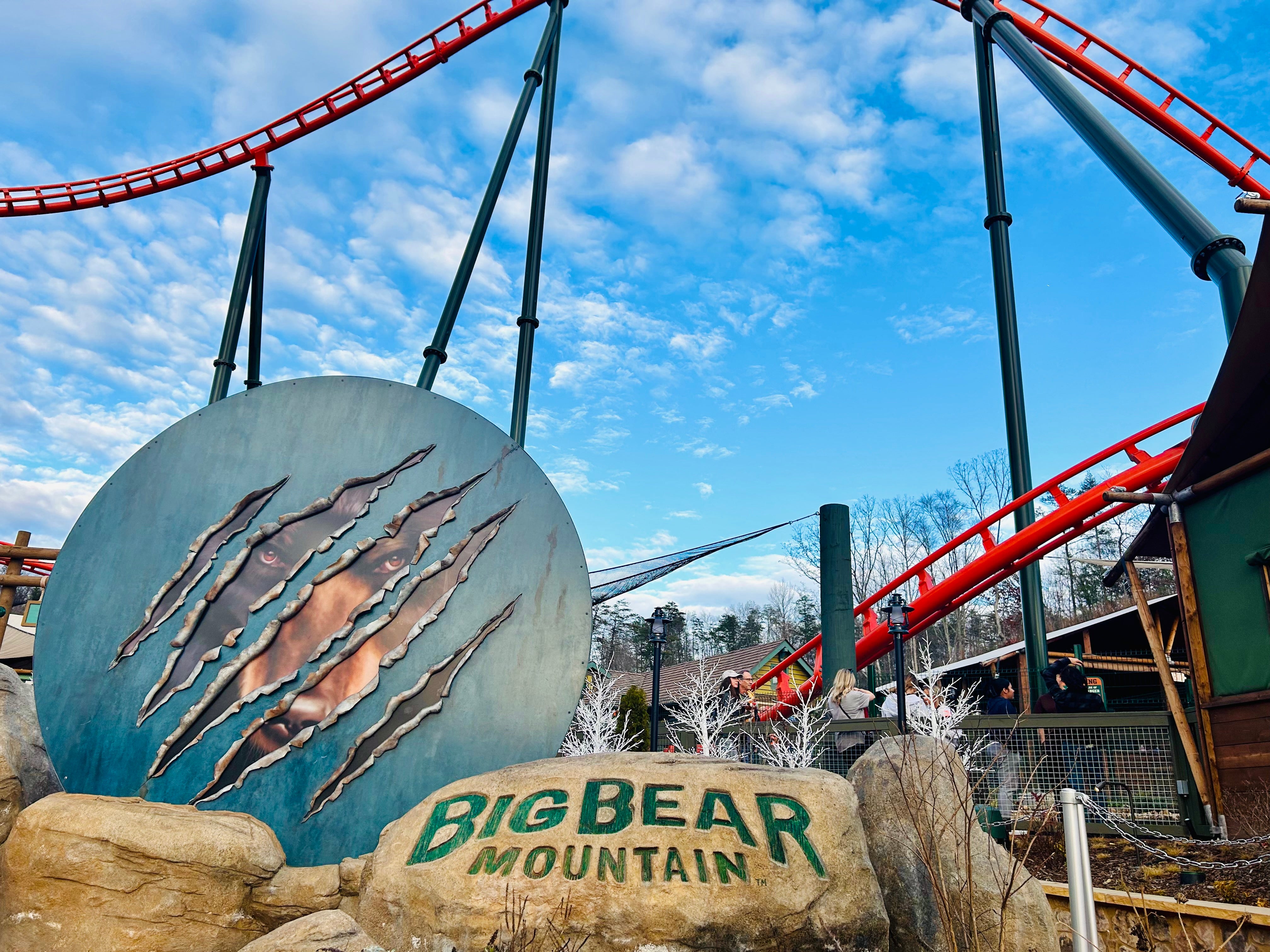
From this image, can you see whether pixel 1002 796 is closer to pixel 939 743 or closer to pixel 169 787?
pixel 939 743

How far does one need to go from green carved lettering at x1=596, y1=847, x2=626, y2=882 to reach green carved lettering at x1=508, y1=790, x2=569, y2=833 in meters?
0.29

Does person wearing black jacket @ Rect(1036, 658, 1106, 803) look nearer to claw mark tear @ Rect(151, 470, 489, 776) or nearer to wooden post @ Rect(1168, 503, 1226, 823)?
wooden post @ Rect(1168, 503, 1226, 823)

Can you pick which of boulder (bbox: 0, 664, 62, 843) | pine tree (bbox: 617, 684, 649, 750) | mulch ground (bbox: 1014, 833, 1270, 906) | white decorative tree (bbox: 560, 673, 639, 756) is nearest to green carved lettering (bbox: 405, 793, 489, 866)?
boulder (bbox: 0, 664, 62, 843)

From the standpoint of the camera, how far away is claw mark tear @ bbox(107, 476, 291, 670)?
4.61 meters

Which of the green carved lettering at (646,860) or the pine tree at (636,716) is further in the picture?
the pine tree at (636,716)

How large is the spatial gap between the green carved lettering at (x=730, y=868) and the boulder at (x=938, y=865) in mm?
738

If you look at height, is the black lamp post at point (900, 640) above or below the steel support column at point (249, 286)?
below

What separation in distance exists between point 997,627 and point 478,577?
41.9 metres

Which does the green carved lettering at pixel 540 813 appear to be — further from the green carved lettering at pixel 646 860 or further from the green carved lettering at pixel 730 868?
the green carved lettering at pixel 730 868

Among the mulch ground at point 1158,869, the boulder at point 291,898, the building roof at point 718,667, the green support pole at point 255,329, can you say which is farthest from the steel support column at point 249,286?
the building roof at point 718,667

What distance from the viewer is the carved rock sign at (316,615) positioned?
4.48 meters

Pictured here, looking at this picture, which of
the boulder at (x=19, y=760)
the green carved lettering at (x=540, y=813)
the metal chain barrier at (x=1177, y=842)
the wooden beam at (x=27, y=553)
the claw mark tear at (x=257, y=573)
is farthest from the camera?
the wooden beam at (x=27, y=553)

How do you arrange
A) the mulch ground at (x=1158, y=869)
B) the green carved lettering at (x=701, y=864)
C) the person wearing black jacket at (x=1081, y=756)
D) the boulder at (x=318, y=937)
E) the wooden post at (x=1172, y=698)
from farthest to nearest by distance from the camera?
the person wearing black jacket at (x=1081, y=756)
the wooden post at (x=1172, y=698)
the mulch ground at (x=1158, y=869)
the green carved lettering at (x=701, y=864)
the boulder at (x=318, y=937)

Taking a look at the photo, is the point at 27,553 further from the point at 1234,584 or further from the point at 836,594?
the point at 1234,584
